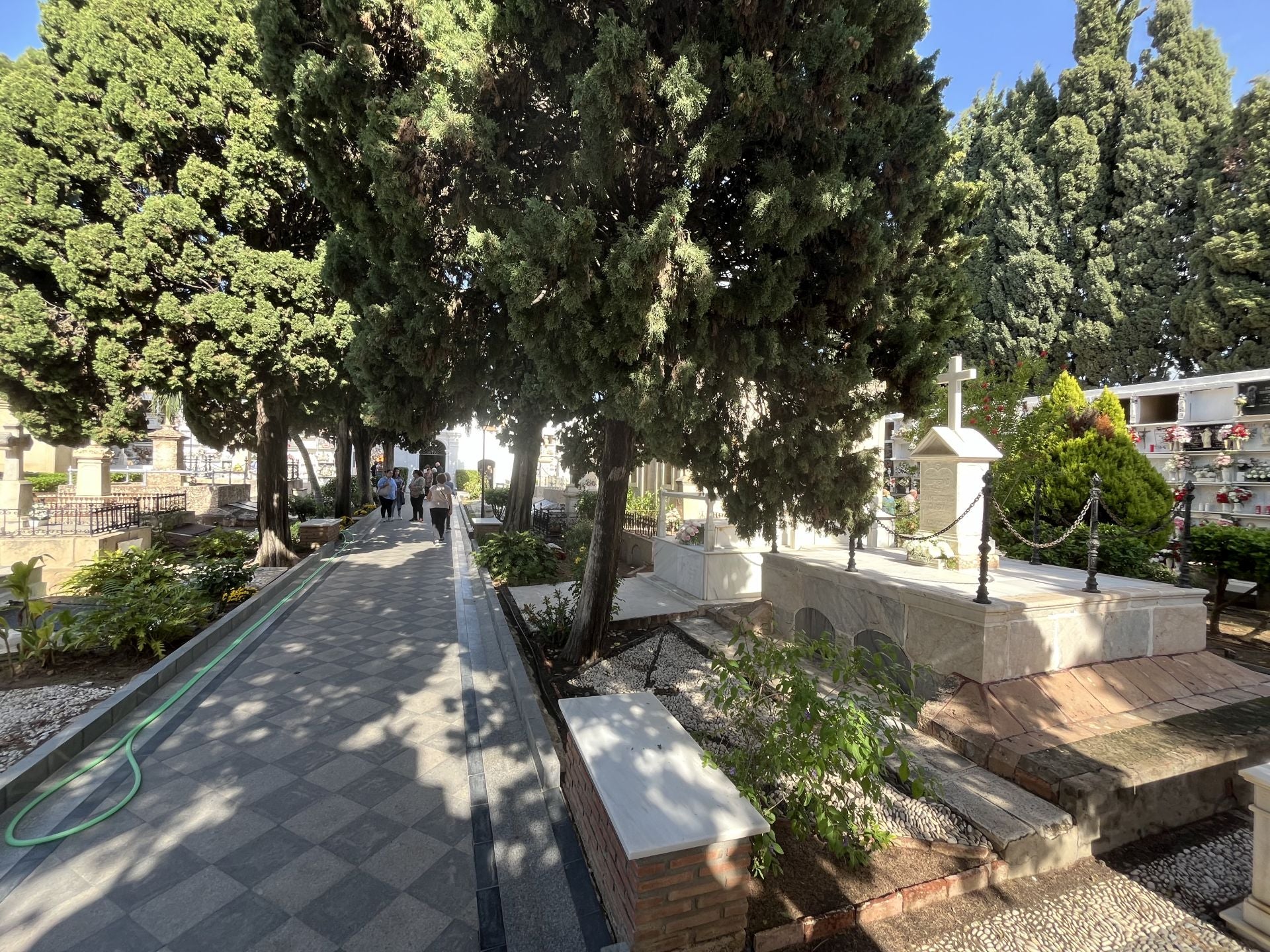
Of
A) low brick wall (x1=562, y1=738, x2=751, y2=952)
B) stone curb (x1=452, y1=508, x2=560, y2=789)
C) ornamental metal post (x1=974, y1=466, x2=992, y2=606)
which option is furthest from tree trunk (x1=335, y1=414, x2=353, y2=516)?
low brick wall (x1=562, y1=738, x2=751, y2=952)

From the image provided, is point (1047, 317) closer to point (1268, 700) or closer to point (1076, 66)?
point (1076, 66)

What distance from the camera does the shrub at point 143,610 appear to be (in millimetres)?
5113

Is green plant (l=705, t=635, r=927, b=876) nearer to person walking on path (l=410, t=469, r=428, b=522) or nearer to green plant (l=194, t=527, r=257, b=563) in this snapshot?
green plant (l=194, t=527, r=257, b=563)

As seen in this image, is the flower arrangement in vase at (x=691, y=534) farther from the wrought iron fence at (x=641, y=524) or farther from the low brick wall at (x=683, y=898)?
the low brick wall at (x=683, y=898)

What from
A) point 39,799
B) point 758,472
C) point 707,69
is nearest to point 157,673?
point 39,799

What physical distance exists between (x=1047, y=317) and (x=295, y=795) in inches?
996

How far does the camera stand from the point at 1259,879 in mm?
2412

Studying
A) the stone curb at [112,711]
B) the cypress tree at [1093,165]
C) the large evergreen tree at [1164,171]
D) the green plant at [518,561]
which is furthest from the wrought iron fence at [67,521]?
the large evergreen tree at [1164,171]

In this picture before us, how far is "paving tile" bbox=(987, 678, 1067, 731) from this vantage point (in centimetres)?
370

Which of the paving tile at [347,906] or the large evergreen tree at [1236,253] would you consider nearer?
the paving tile at [347,906]

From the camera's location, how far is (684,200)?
3.49 m

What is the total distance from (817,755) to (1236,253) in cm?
2281

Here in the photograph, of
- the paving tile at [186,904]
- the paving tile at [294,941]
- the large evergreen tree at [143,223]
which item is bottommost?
the paving tile at [294,941]

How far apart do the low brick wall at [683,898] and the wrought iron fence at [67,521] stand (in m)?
11.7
